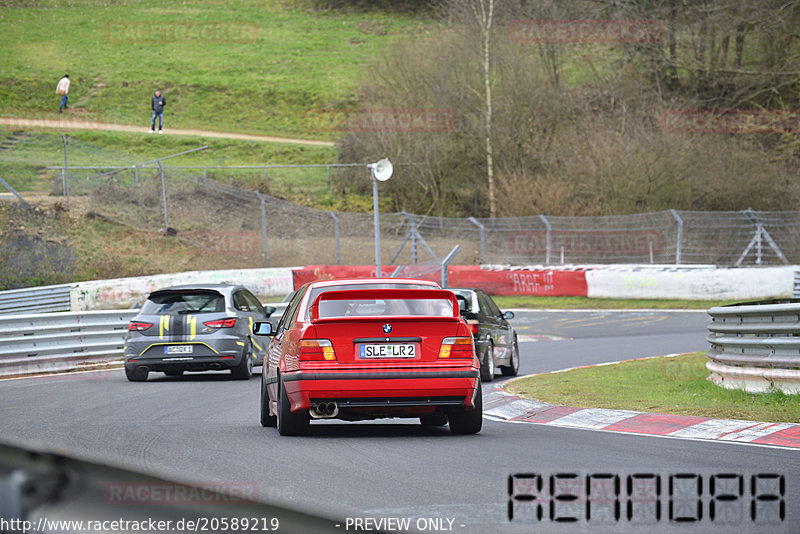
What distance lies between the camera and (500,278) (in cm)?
3722

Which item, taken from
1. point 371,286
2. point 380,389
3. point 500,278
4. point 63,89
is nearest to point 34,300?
point 500,278

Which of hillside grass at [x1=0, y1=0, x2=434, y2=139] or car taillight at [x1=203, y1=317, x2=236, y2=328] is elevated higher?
hillside grass at [x1=0, y1=0, x2=434, y2=139]

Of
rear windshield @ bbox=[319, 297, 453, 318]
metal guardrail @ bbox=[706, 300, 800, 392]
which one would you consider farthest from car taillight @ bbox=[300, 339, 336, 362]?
metal guardrail @ bbox=[706, 300, 800, 392]

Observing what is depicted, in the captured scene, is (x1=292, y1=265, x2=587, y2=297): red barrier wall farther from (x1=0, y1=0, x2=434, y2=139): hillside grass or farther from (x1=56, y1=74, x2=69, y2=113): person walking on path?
(x1=56, y1=74, x2=69, y2=113): person walking on path

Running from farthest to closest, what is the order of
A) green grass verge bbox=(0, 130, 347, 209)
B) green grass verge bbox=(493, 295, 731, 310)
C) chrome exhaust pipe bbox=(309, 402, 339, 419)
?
green grass verge bbox=(0, 130, 347, 209)
green grass verge bbox=(493, 295, 731, 310)
chrome exhaust pipe bbox=(309, 402, 339, 419)

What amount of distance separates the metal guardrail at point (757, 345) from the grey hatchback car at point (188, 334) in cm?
690

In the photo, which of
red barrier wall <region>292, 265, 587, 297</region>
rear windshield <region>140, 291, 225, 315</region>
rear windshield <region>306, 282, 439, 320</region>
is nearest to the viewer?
rear windshield <region>306, 282, 439, 320</region>

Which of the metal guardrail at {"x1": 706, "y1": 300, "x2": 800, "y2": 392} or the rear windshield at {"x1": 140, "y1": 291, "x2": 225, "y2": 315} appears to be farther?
the rear windshield at {"x1": 140, "y1": 291, "x2": 225, "y2": 315}

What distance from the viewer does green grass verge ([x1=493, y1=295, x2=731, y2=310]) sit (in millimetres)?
32781

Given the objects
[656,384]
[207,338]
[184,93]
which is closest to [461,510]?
[656,384]

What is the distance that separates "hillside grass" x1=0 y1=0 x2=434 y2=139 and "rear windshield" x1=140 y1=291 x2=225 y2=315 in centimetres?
4312

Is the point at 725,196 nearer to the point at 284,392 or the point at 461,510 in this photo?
the point at 284,392

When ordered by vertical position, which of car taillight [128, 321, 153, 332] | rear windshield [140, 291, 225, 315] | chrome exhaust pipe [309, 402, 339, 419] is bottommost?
car taillight [128, 321, 153, 332]

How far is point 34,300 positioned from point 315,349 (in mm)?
23027
